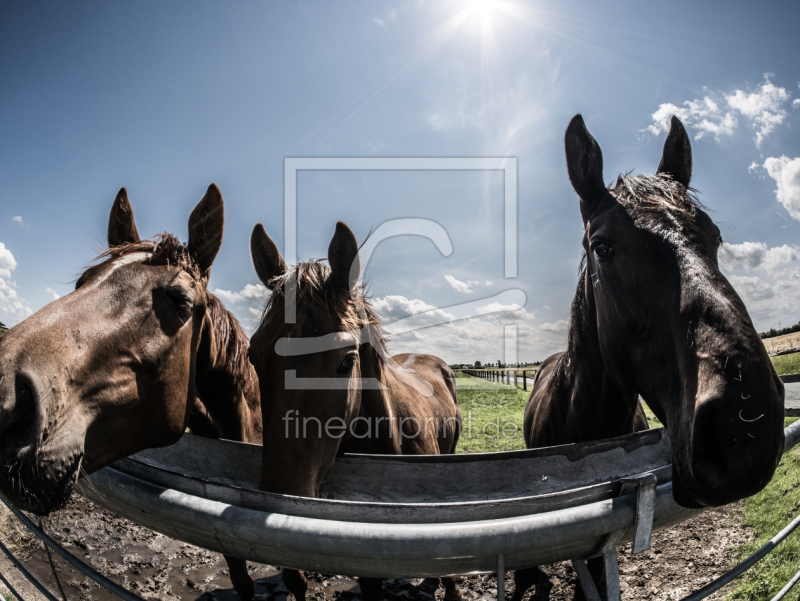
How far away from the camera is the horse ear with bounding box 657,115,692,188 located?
79.0 inches

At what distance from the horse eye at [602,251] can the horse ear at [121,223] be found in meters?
2.33

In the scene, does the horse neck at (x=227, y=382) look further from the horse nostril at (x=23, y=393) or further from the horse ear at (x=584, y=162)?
the horse ear at (x=584, y=162)

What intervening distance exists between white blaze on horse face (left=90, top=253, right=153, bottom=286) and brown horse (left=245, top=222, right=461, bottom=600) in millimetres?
612

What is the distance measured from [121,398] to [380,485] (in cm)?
104

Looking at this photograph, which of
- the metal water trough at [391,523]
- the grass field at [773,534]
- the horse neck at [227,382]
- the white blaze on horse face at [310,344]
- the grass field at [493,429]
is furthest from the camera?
the grass field at [493,429]

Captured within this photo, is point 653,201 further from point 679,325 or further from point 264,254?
point 264,254

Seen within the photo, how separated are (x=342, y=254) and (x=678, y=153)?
1786 mm

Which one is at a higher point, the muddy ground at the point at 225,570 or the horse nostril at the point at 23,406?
the horse nostril at the point at 23,406

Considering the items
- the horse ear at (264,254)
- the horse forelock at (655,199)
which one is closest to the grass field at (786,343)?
the horse forelock at (655,199)

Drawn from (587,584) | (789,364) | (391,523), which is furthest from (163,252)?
(789,364)

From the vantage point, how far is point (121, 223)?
222 cm

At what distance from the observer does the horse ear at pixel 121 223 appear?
86.9 inches

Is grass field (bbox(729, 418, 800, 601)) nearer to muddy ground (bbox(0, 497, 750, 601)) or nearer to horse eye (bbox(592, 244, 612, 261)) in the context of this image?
muddy ground (bbox(0, 497, 750, 601))

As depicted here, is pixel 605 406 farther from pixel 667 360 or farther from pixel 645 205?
pixel 645 205
